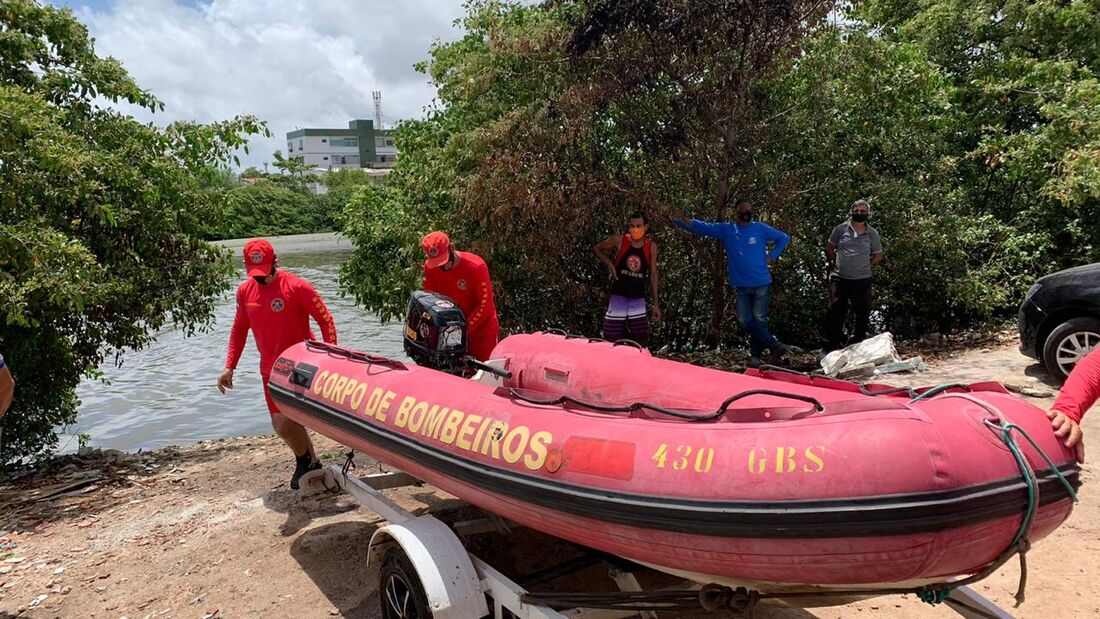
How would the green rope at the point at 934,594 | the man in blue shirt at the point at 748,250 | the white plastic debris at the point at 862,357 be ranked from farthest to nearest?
1. the white plastic debris at the point at 862,357
2. the man in blue shirt at the point at 748,250
3. the green rope at the point at 934,594

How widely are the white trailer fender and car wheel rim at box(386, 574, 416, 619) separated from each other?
17cm

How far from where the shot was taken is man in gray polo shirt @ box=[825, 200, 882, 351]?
7.29 meters

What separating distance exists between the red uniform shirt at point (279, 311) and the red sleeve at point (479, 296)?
0.88 meters

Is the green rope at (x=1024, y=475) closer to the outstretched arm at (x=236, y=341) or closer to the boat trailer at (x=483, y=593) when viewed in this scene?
the boat trailer at (x=483, y=593)

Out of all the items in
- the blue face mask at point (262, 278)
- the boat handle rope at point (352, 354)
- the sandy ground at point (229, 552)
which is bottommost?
the sandy ground at point (229, 552)

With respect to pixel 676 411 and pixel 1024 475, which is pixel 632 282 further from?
pixel 1024 475

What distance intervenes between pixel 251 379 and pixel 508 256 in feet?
20.8

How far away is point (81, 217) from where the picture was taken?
22.6 feet

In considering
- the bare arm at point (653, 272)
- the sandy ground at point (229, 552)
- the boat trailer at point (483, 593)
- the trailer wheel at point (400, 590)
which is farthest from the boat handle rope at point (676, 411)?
the bare arm at point (653, 272)

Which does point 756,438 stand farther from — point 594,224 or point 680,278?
point 680,278

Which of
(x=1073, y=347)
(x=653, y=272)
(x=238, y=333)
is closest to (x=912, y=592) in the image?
(x=238, y=333)

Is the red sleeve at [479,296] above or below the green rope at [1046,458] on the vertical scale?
above

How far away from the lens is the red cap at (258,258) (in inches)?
179

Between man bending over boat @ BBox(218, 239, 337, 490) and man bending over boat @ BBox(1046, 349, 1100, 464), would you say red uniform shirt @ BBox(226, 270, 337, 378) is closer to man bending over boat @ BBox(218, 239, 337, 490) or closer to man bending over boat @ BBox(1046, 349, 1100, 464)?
man bending over boat @ BBox(218, 239, 337, 490)
